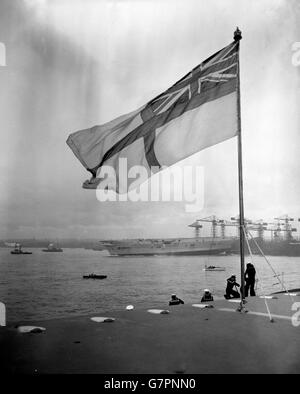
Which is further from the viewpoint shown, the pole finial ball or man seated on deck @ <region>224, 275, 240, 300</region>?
man seated on deck @ <region>224, 275, 240, 300</region>

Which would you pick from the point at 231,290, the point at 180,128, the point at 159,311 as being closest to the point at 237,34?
the point at 180,128

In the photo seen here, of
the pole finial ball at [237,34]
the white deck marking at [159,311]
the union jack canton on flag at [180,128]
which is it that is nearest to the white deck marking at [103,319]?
the white deck marking at [159,311]

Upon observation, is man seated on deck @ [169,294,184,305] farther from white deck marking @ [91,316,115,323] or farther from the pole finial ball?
the pole finial ball

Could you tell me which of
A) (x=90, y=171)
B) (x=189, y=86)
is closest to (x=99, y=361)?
(x=90, y=171)

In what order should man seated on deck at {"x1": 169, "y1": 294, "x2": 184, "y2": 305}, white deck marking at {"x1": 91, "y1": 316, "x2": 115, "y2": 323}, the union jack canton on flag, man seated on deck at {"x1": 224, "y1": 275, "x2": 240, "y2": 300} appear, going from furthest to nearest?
man seated on deck at {"x1": 169, "y1": 294, "x2": 184, "y2": 305} → man seated on deck at {"x1": 224, "y1": 275, "x2": 240, "y2": 300} → the union jack canton on flag → white deck marking at {"x1": 91, "y1": 316, "x2": 115, "y2": 323}

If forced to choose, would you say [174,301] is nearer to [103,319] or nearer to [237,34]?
[103,319]

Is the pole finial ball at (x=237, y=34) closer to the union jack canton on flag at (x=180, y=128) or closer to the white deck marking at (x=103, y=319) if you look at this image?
the union jack canton on flag at (x=180, y=128)

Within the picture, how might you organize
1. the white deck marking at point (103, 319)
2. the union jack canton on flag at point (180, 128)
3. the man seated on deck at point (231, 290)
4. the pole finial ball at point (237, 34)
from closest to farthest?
1. the white deck marking at point (103, 319)
2. the pole finial ball at point (237, 34)
3. the union jack canton on flag at point (180, 128)
4. the man seated on deck at point (231, 290)

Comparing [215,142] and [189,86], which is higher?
[189,86]

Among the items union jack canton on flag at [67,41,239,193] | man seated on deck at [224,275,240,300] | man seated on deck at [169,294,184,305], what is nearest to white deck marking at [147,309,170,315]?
union jack canton on flag at [67,41,239,193]

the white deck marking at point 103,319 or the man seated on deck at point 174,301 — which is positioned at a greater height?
the white deck marking at point 103,319
